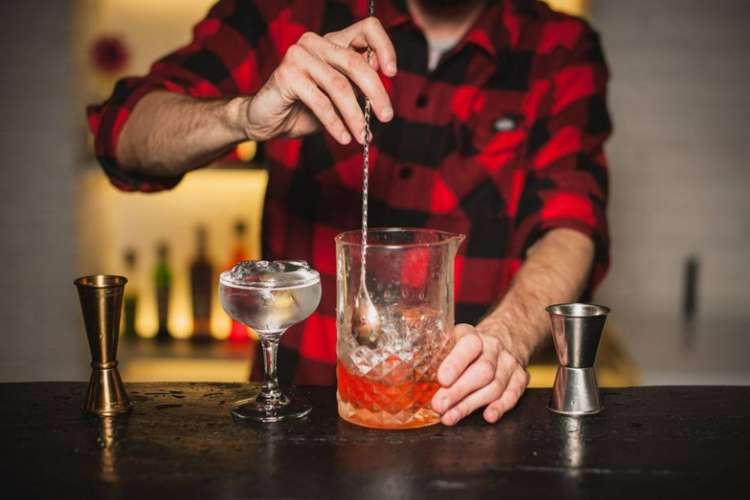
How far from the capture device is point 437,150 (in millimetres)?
1863

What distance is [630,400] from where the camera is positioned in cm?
115

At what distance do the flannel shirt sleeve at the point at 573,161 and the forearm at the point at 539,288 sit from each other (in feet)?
0.13

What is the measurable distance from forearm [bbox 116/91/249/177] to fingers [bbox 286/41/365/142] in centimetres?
23

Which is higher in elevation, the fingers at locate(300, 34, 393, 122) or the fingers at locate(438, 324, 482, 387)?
the fingers at locate(300, 34, 393, 122)

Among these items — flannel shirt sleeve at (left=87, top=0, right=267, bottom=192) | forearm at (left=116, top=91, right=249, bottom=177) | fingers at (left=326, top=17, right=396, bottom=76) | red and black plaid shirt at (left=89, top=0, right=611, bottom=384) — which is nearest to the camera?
fingers at (left=326, top=17, right=396, bottom=76)

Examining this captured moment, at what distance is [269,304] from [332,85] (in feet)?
1.01

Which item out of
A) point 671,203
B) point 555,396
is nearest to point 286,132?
point 555,396

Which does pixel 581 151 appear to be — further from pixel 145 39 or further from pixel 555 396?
pixel 145 39

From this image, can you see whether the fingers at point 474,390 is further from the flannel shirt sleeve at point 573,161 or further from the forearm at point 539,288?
the flannel shirt sleeve at point 573,161

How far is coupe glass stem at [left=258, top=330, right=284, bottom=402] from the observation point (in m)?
1.06

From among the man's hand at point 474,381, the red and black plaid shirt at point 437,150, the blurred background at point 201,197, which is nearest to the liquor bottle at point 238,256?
the blurred background at point 201,197

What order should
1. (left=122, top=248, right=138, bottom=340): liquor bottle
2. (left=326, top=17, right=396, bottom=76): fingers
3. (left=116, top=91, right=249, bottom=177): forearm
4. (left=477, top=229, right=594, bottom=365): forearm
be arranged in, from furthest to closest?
(left=122, top=248, right=138, bottom=340): liquor bottle, (left=116, top=91, right=249, bottom=177): forearm, (left=477, top=229, right=594, bottom=365): forearm, (left=326, top=17, right=396, bottom=76): fingers

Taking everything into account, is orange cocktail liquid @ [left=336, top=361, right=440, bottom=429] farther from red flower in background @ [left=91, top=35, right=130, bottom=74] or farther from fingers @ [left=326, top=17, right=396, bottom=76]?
red flower in background @ [left=91, top=35, right=130, bottom=74]

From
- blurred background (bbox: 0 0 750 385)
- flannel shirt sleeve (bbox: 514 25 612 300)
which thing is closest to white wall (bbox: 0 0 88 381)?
blurred background (bbox: 0 0 750 385)
